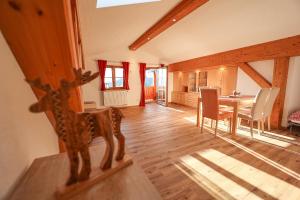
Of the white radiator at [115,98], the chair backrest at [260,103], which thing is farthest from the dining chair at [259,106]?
the white radiator at [115,98]

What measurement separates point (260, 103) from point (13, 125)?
11.9ft

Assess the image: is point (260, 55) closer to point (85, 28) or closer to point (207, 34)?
point (207, 34)

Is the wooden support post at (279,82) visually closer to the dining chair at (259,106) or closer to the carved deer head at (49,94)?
the dining chair at (259,106)

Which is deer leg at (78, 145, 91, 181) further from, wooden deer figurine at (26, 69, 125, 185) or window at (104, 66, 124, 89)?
window at (104, 66, 124, 89)

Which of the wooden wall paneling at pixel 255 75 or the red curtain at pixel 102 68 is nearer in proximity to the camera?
the wooden wall paneling at pixel 255 75

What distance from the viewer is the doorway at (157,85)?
22.0 feet

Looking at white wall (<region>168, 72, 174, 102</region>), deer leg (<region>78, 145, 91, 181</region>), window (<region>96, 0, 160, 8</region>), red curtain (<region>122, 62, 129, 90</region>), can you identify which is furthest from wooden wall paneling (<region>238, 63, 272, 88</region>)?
deer leg (<region>78, 145, 91, 181</region>)

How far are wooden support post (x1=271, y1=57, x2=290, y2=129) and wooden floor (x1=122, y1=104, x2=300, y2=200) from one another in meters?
0.53

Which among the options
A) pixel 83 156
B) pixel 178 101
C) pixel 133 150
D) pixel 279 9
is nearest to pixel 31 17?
pixel 83 156

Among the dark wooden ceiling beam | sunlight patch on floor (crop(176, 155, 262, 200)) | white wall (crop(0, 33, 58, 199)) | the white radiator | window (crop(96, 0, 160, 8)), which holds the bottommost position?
sunlight patch on floor (crop(176, 155, 262, 200))

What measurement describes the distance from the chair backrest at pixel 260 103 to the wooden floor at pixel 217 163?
49 cm

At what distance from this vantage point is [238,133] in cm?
318

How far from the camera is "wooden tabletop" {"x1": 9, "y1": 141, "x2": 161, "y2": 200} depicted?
0.63 m

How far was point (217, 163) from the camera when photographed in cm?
204
